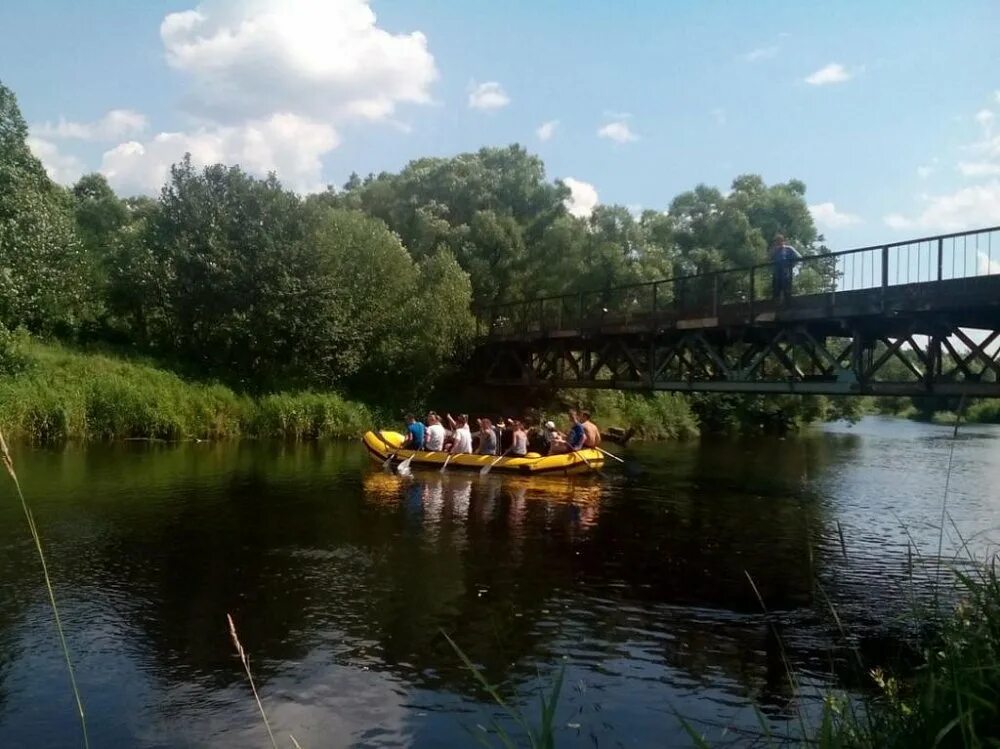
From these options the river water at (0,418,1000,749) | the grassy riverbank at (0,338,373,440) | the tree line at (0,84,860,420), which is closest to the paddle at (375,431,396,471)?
the river water at (0,418,1000,749)

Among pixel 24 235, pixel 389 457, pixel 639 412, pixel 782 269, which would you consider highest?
pixel 24 235

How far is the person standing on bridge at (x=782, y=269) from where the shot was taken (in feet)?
74.2

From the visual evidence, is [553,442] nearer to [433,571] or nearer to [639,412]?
[433,571]

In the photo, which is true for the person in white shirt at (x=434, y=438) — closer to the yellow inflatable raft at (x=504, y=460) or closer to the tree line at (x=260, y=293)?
the yellow inflatable raft at (x=504, y=460)

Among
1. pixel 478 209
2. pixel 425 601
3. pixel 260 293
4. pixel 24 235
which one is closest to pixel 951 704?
pixel 425 601

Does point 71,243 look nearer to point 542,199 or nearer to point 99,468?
point 99,468

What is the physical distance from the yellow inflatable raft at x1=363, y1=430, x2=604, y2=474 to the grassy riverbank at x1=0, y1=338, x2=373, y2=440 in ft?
25.9

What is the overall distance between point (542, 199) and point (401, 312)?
47.0ft

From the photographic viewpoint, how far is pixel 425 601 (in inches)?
436

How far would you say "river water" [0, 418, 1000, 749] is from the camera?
773 cm

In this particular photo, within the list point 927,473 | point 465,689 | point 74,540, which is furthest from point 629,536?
point 927,473

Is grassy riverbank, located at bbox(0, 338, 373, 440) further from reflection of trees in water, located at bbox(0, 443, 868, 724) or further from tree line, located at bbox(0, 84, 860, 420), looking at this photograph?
reflection of trees in water, located at bbox(0, 443, 868, 724)

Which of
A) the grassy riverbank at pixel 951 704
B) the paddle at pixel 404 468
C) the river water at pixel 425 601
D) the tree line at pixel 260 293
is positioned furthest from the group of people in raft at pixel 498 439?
the grassy riverbank at pixel 951 704

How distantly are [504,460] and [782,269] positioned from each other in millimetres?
8769
